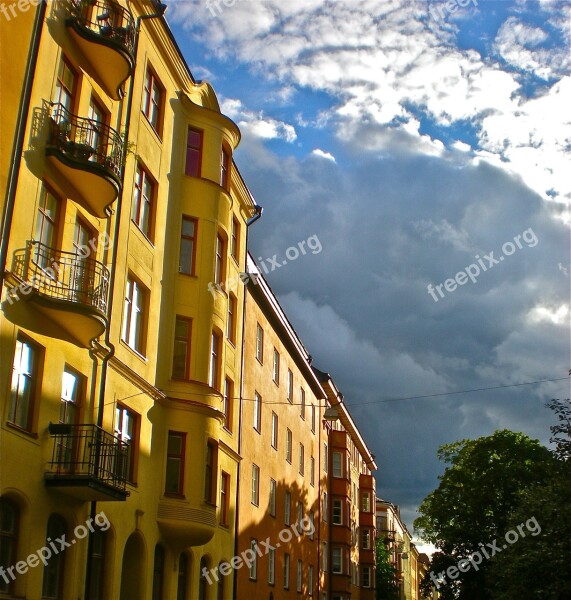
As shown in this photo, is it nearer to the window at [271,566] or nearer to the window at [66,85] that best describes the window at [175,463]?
the window at [66,85]

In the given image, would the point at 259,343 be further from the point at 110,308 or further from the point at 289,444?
the point at 110,308

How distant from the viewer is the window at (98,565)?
17.8 metres

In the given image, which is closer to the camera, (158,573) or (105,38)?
(105,38)

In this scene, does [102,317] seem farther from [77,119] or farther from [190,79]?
[190,79]

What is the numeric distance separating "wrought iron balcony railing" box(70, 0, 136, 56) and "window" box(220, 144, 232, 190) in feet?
22.4

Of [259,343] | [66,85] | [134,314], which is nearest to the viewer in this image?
[66,85]

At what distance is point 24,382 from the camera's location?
15.3m

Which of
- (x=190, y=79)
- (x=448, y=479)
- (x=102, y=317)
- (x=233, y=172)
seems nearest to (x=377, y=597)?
(x=448, y=479)

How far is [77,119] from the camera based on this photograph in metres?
17.9

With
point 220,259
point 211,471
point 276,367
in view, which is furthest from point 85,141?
point 276,367

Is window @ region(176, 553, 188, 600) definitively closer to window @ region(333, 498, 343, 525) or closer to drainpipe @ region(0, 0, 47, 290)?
drainpipe @ region(0, 0, 47, 290)

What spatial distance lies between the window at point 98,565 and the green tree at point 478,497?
32443 mm

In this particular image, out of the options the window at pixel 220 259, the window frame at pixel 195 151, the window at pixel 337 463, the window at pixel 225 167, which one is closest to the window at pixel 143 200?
the window frame at pixel 195 151

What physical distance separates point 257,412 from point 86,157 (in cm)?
1865
